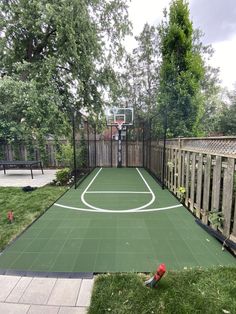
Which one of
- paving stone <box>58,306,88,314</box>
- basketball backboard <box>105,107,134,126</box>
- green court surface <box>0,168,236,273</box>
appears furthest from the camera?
basketball backboard <box>105,107,134,126</box>

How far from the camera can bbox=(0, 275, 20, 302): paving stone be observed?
1796mm

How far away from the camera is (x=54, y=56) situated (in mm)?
9055

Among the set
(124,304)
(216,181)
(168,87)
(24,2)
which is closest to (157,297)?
(124,304)

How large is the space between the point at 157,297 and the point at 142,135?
8321 millimetres

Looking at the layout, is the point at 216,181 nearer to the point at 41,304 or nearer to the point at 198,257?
the point at 198,257

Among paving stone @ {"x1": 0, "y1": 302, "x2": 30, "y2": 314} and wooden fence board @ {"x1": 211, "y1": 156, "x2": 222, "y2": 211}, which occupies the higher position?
wooden fence board @ {"x1": 211, "y1": 156, "x2": 222, "y2": 211}

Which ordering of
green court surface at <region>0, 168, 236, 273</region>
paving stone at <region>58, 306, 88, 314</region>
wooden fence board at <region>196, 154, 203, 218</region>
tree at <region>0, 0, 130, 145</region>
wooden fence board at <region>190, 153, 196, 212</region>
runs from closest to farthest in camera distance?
1. paving stone at <region>58, 306, 88, 314</region>
2. green court surface at <region>0, 168, 236, 273</region>
3. wooden fence board at <region>196, 154, 203, 218</region>
4. wooden fence board at <region>190, 153, 196, 212</region>
5. tree at <region>0, 0, 130, 145</region>

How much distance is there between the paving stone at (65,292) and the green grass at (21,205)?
3.81 ft

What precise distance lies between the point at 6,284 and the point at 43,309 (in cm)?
56

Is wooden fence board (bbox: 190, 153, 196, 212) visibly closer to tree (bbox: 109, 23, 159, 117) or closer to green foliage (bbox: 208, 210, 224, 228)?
green foliage (bbox: 208, 210, 224, 228)

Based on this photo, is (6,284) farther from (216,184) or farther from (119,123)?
(119,123)

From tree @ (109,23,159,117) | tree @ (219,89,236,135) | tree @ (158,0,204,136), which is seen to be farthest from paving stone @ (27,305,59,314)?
tree @ (219,89,236,135)

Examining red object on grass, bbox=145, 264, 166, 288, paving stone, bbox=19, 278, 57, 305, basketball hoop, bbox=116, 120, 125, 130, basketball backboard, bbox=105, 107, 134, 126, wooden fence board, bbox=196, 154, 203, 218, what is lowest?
paving stone, bbox=19, 278, 57, 305

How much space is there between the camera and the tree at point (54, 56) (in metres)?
7.82
